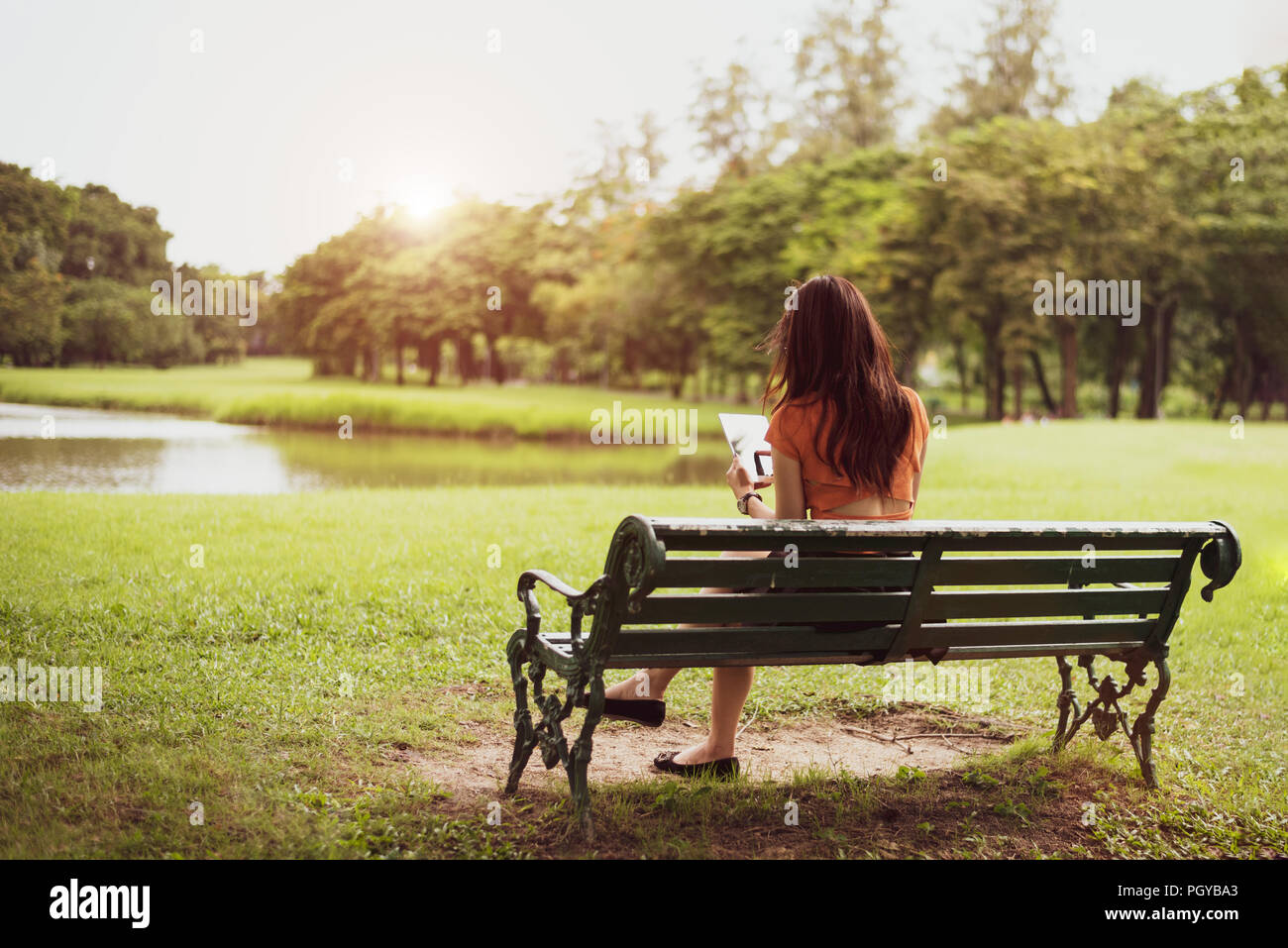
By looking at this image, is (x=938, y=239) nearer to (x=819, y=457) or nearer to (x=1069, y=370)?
(x=1069, y=370)

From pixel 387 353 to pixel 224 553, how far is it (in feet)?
172

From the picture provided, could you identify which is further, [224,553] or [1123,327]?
[1123,327]

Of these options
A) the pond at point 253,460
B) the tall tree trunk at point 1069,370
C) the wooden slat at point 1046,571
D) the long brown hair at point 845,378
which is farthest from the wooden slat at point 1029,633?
the tall tree trunk at point 1069,370

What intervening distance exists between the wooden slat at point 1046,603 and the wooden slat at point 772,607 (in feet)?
0.59

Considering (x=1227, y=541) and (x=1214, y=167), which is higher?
(x=1214, y=167)

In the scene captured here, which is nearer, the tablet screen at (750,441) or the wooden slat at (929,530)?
the wooden slat at (929,530)

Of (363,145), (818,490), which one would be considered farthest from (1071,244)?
(818,490)

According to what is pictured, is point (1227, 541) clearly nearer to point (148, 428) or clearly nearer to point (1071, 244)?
point (148, 428)

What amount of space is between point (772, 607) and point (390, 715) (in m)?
2.26

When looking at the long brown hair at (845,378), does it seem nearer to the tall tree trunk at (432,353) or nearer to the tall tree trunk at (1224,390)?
the tall tree trunk at (1224,390)

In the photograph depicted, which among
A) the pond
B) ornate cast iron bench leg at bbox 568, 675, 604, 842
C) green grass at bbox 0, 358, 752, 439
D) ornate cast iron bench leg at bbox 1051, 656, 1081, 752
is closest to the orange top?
ornate cast iron bench leg at bbox 568, 675, 604, 842

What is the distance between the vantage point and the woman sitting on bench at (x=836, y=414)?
3684 millimetres

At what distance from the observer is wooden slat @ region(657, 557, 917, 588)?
3.35 meters

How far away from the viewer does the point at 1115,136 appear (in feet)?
123
